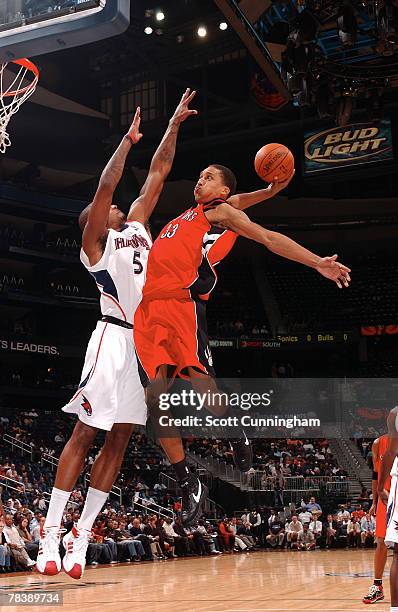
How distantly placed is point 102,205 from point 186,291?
0.63 meters

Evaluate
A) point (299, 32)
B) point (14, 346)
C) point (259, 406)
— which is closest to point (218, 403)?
point (259, 406)

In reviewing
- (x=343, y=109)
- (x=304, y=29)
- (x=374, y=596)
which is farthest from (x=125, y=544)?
(x=304, y=29)

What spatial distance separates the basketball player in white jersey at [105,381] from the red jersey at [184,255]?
10 cm

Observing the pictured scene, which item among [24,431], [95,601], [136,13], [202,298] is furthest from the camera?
[136,13]

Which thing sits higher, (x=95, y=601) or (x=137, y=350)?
(x=137, y=350)

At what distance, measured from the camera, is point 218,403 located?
13.3 feet

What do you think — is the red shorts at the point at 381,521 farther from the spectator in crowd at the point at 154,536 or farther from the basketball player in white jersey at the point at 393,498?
the spectator in crowd at the point at 154,536

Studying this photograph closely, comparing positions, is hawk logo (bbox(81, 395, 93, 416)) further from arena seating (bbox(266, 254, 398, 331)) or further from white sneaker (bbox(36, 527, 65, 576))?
arena seating (bbox(266, 254, 398, 331))

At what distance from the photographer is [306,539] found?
16938 mm

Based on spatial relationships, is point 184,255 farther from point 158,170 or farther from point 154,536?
point 154,536

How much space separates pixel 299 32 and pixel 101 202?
5.27m

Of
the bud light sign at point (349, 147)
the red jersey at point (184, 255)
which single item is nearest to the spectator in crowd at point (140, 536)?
the bud light sign at point (349, 147)

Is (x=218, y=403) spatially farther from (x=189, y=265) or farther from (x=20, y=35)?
(x=20, y=35)

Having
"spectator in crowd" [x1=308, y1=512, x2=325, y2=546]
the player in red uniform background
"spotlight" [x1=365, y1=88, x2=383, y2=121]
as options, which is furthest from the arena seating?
the player in red uniform background
